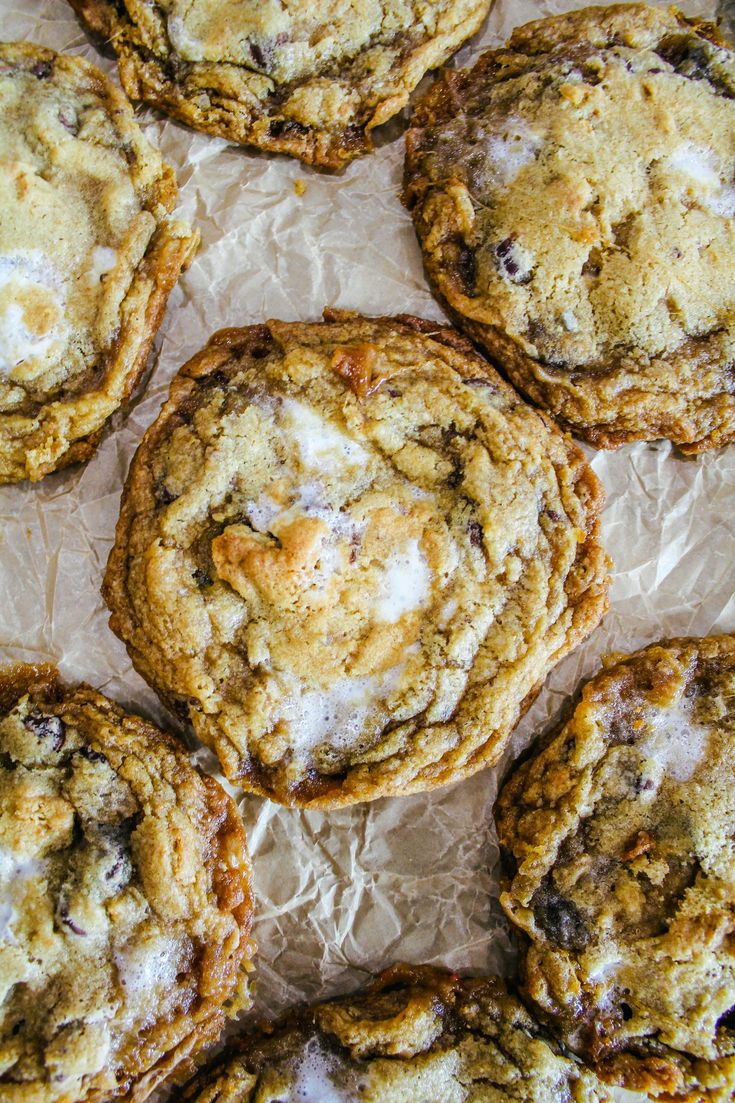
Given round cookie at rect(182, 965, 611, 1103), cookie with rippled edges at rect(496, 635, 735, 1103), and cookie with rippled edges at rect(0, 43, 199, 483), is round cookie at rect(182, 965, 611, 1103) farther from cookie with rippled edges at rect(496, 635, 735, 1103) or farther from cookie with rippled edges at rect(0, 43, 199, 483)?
cookie with rippled edges at rect(0, 43, 199, 483)

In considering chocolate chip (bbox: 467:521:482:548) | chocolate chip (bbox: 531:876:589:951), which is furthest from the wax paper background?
chocolate chip (bbox: 467:521:482:548)

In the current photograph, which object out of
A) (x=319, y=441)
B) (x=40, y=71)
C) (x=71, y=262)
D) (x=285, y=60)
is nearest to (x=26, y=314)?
(x=71, y=262)

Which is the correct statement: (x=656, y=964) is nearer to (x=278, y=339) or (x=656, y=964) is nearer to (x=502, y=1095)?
(x=502, y=1095)

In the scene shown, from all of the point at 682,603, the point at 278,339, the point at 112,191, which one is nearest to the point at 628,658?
the point at 682,603

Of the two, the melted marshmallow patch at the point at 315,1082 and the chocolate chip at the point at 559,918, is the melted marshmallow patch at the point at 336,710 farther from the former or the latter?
the melted marshmallow patch at the point at 315,1082

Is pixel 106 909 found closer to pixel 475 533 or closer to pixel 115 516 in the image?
pixel 115 516

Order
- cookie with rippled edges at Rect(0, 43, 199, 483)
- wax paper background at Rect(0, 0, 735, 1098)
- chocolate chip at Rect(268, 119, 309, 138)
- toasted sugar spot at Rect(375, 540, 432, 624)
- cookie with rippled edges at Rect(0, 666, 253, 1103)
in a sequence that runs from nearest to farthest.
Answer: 1. cookie with rippled edges at Rect(0, 666, 253, 1103)
2. toasted sugar spot at Rect(375, 540, 432, 624)
3. cookie with rippled edges at Rect(0, 43, 199, 483)
4. wax paper background at Rect(0, 0, 735, 1098)
5. chocolate chip at Rect(268, 119, 309, 138)

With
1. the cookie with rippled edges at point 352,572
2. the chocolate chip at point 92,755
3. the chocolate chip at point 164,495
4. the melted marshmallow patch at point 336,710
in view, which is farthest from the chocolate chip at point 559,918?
the chocolate chip at point 164,495
